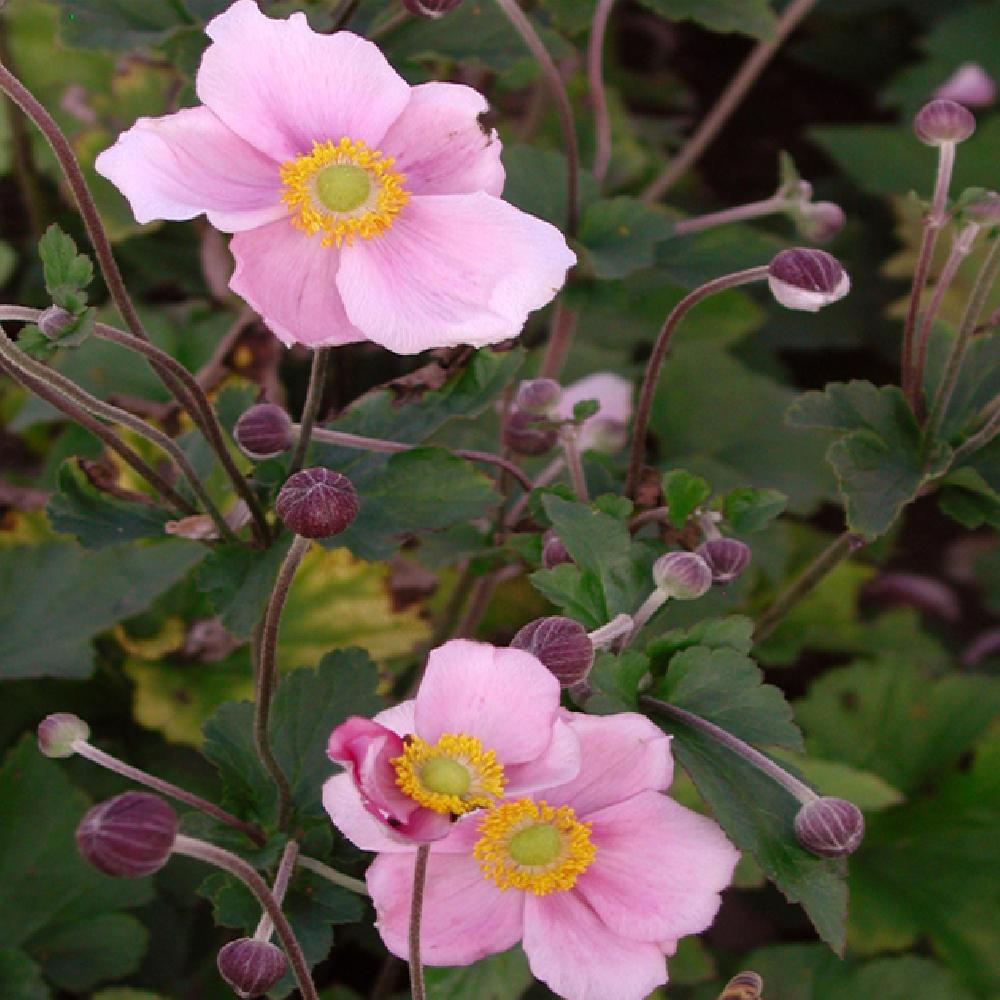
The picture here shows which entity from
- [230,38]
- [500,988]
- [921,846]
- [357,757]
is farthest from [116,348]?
[921,846]

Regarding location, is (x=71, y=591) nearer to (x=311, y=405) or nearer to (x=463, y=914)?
(x=311, y=405)

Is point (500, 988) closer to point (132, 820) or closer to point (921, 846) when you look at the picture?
point (132, 820)

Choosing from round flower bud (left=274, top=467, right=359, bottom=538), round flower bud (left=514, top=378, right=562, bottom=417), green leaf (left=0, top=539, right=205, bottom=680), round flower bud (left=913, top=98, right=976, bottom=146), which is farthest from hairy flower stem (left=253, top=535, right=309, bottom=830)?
round flower bud (left=913, top=98, right=976, bottom=146)

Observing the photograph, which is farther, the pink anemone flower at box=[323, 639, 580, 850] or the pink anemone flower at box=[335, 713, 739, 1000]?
the pink anemone flower at box=[335, 713, 739, 1000]

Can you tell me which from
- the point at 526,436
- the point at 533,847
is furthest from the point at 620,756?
the point at 526,436

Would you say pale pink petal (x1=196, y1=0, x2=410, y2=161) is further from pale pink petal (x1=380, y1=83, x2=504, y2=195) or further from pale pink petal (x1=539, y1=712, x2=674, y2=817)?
pale pink petal (x1=539, y1=712, x2=674, y2=817)

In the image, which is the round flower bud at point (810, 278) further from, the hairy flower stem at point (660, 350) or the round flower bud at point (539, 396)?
the round flower bud at point (539, 396)

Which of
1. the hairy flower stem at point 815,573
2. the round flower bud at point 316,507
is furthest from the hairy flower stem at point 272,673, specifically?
the hairy flower stem at point 815,573
